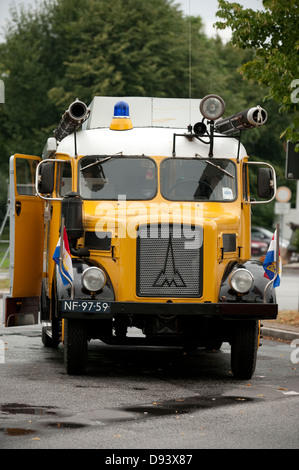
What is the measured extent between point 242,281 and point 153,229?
1.10m

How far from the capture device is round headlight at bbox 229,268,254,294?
11.1 metres

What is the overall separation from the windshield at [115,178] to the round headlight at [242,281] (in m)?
1.55

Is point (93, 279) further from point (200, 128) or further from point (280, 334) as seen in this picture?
point (280, 334)

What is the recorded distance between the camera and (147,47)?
48469 mm

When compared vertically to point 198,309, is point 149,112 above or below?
above

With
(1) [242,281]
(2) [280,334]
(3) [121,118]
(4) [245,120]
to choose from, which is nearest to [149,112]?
(3) [121,118]

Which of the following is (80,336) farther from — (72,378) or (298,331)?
(298,331)

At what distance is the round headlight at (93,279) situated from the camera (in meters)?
11.0

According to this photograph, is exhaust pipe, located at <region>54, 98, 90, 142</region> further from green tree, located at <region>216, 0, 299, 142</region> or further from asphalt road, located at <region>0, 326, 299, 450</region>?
green tree, located at <region>216, 0, 299, 142</region>

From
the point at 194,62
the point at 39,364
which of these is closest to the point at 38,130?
the point at 194,62

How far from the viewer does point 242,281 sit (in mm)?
11070

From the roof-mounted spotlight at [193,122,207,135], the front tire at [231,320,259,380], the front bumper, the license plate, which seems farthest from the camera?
the roof-mounted spotlight at [193,122,207,135]

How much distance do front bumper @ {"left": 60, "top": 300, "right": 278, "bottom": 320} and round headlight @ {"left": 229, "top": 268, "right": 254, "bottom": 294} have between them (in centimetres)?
21
